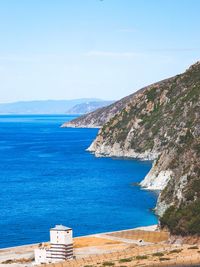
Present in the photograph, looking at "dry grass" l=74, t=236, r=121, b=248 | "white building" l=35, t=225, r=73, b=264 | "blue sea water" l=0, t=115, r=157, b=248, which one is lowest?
"blue sea water" l=0, t=115, r=157, b=248

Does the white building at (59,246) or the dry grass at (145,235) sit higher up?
the white building at (59,246)

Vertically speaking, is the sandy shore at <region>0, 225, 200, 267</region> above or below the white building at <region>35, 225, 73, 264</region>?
below

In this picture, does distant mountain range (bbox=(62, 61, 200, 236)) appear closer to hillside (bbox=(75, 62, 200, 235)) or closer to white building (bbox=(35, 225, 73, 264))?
hillside (bbox=(75, 62, 200, 235))

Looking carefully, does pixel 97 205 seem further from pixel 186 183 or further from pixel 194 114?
pixel 194 114

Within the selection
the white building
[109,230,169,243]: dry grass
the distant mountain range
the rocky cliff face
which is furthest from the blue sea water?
the white building

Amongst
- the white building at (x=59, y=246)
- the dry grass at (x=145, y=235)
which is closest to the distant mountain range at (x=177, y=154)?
the dry grass at (x=145, y=235)

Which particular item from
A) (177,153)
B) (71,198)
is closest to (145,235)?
(71,198)

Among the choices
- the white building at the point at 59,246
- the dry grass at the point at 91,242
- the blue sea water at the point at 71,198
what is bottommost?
the blue sea water at the point at 71,198

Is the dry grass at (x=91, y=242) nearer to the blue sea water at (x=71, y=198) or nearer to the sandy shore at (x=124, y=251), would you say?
the sandy shore at (x=124, y=251)

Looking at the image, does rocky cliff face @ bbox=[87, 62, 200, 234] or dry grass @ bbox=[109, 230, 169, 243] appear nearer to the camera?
dry grass @ bbox=[109, 230, 169, 243]
